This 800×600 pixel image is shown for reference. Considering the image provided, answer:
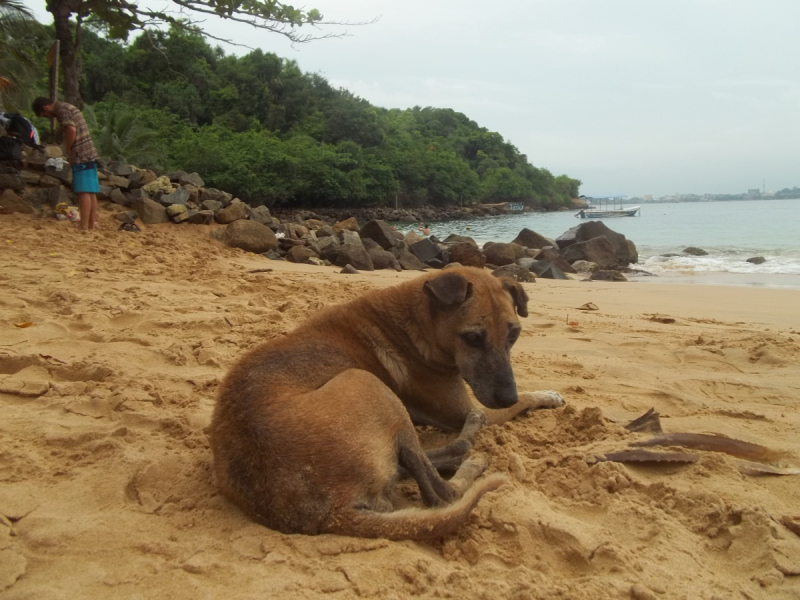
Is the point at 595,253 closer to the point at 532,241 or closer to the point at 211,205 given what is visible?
the point at 532,241

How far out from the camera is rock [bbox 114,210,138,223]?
1269 centimetres

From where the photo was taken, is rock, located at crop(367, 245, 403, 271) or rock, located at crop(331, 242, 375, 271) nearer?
rock, located at crop(331, 242, 375, 271)

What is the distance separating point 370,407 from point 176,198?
12.8 m

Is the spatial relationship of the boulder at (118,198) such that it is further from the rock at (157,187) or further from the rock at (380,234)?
the rock at (380,234)

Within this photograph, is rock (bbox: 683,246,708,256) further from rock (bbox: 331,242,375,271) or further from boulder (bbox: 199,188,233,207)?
boulder (bbox: 199,188,233,207)

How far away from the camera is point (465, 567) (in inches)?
97.2

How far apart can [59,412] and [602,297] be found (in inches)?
357

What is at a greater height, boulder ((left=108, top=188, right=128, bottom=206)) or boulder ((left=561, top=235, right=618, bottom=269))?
boulder ((left=108, top=188, right=128, bottom=206))

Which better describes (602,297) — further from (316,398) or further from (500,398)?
(316,398)

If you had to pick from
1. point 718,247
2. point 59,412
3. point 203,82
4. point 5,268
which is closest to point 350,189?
point 203,82

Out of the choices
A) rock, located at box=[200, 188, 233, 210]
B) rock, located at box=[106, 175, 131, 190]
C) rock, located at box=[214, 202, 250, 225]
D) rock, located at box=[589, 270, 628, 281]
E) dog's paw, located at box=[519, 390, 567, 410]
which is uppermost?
rock, located at box=[106, 175, 131, 190]

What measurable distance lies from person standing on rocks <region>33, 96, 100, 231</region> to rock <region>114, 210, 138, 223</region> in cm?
119

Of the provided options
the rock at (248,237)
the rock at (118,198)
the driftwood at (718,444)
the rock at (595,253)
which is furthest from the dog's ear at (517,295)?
the rock at (595,253)

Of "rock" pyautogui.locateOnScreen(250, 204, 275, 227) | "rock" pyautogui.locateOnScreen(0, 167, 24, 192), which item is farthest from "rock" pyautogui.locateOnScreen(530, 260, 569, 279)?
"rock" pyautogui.locateOnScreen(0, 167, 24, 192)
